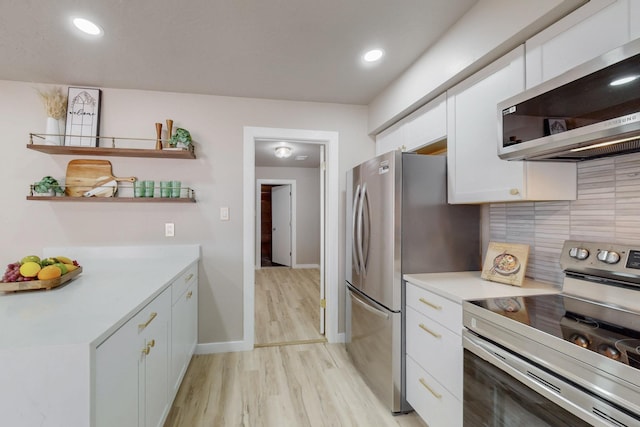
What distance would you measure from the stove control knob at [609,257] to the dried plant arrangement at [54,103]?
3497 mm

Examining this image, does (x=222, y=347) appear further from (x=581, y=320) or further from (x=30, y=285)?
(x=581, y=320)

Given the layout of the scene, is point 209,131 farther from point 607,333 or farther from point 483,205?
point 607,333

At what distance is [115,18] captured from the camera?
1571 mm

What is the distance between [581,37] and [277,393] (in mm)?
2507

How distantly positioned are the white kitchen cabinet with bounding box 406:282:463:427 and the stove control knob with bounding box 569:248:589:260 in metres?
0.55

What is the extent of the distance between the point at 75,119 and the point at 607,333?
3371 mm

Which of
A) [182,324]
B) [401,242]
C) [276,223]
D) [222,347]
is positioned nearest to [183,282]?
[182,324]

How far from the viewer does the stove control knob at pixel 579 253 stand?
1277mm

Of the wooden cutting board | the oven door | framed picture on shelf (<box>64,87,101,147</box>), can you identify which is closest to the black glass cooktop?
the oven door

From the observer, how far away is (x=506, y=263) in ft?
5.27

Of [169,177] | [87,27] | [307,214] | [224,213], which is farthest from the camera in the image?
[307,214]

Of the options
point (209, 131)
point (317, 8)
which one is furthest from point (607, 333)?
point (209, 131)

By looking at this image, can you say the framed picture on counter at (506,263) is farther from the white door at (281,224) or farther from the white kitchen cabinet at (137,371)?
the white door at (281,224)

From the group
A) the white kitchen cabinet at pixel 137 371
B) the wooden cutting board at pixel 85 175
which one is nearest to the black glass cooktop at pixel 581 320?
the white kitchen cabinet at pixel 137 371
